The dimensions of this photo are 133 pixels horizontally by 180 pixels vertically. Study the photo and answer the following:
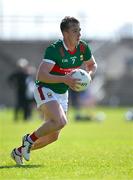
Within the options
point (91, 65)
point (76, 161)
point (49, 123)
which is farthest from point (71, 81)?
point (76, 161)

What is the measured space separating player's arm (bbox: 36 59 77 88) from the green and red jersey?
10 centimetres

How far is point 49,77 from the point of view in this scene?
39.5ft

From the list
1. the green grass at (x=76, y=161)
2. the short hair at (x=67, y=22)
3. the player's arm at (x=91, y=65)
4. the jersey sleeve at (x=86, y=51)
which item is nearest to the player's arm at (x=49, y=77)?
the short hair at (x=67, y=22)

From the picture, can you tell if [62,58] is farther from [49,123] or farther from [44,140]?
[44,140]

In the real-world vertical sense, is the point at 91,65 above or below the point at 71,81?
below

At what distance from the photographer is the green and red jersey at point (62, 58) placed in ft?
40.1

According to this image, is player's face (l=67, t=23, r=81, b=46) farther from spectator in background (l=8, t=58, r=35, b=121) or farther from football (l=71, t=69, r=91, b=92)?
spectator in background (l=8, t=58, r=35, b=121)

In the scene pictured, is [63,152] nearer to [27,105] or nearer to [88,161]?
[88,161]

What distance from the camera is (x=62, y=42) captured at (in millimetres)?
12367

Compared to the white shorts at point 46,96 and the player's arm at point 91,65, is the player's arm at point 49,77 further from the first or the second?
the player's arm at point 91,65

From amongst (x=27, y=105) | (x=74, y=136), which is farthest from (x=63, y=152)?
(x=27, y=105)

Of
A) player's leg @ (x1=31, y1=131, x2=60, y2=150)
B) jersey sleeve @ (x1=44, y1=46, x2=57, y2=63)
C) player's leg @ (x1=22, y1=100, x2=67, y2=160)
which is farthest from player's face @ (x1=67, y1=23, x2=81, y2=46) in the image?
player's leg @ (x1=31, y1=131, x2=60, y2=150)

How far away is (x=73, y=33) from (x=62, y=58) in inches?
16.9

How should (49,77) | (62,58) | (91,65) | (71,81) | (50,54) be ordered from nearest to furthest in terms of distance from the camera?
1. (71,81)
2. (49,77)
3. (50,54)
4. (62,58)
5. (91,65)
